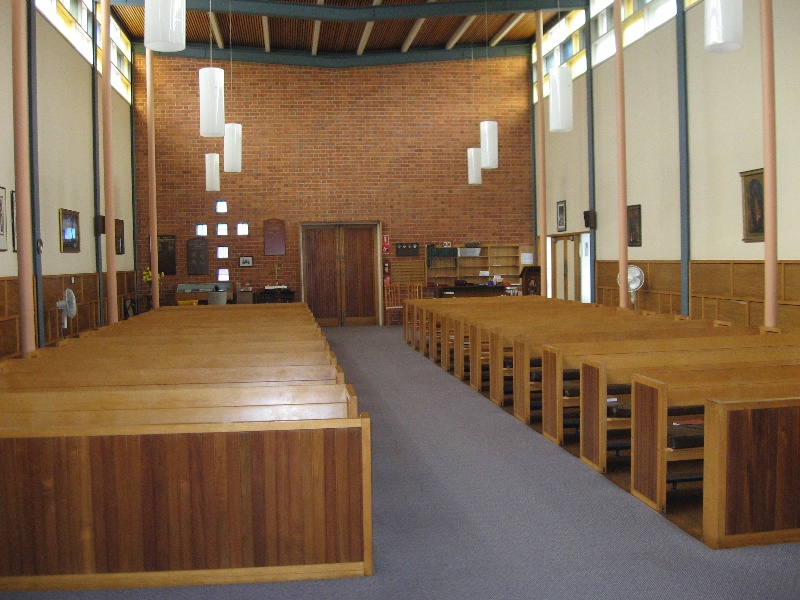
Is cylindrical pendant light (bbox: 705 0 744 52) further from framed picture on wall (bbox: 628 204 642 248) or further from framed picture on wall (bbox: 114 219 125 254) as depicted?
framed picture on wall (bbox: 114 219 125 254)

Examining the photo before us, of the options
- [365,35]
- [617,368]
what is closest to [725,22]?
[617,368]

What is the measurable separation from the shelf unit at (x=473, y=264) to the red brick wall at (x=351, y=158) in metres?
0.24

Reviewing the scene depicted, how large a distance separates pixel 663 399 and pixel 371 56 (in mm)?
12239

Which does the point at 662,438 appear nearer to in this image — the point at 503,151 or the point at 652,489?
the point at 652,489

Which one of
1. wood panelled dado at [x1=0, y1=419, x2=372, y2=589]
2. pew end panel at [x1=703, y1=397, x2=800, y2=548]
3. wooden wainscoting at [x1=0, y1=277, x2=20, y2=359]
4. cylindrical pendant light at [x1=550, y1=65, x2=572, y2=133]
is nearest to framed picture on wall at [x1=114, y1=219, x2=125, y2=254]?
wooden wainscoting at [x1=0, y1=277, x2=20, y2=359]

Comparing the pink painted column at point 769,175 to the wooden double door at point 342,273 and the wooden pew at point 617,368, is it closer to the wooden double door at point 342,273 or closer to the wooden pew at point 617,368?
the wooden pew at point 617,368

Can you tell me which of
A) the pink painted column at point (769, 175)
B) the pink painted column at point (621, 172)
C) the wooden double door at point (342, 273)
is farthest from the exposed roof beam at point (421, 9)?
the pink painted column at point (769, 175)

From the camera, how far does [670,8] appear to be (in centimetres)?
1016

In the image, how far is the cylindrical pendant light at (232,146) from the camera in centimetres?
1157

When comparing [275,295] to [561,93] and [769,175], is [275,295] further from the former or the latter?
[769,175]

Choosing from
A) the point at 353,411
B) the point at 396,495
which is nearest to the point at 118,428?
the point at 353,411

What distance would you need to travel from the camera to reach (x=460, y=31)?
45.1 ft

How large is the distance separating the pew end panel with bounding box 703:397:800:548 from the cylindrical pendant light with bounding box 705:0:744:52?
11.1 feet

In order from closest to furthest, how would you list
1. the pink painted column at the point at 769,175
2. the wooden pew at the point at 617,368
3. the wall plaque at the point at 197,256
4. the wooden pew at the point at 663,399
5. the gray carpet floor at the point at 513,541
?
the gray carpet floor at the point at 513,541 → the wooden pew at the point at 663,399 → the wooden pew at the point at 617,368 → the pink painted column at the point at 769,175 → the wall plaque at the point at 197,256
